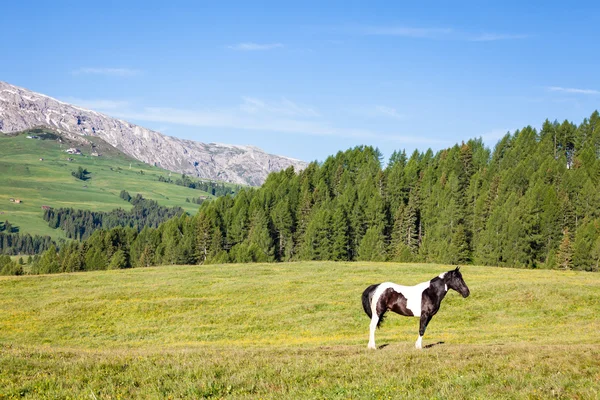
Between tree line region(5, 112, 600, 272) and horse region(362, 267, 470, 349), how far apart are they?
84.4 meters

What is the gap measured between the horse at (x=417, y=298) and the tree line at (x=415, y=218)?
84.4 meters

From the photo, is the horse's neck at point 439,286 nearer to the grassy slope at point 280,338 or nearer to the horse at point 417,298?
the horse at point 417,298

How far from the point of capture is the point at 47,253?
430 feet

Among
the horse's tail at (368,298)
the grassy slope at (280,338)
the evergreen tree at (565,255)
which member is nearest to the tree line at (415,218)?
the evergreen tree at (565,255)

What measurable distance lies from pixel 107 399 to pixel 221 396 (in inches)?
95.9

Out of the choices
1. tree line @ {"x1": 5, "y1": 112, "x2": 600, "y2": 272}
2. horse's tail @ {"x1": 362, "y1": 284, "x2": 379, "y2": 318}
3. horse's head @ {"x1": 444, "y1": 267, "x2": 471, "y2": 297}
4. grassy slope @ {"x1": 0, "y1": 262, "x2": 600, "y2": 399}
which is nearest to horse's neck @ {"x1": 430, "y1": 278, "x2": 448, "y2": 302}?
horse's head @ {"x1": 444, "y1": 267, "x2": 471, "y2": 297}

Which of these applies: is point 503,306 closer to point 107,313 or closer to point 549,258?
point 107,313

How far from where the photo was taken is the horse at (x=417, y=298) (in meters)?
20.2

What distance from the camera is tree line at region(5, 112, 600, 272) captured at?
10306 cm

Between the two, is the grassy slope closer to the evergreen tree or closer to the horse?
the horse

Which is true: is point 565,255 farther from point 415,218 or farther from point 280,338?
point 280,338

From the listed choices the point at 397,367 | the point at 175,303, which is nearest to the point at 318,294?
the point at 175,303

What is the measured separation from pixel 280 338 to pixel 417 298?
1551 cm

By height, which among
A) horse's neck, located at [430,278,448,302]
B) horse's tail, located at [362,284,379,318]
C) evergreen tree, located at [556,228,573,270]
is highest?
horse's neck, located at [430,278,448,302]
